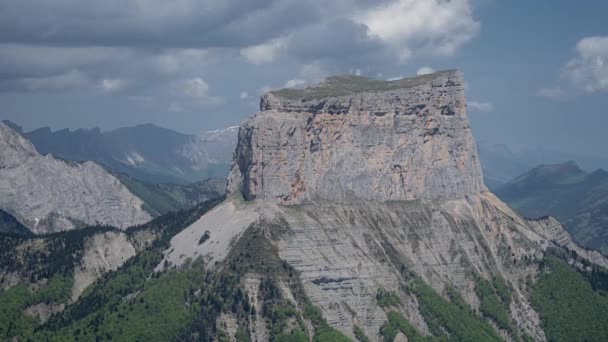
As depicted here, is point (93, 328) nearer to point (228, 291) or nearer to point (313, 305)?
point (228, 291)

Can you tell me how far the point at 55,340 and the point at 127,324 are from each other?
49.1 ft

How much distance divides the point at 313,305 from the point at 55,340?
51.4 m

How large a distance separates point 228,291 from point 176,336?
46.3 ft

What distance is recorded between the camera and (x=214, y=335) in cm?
18938

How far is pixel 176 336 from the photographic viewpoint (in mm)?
190500

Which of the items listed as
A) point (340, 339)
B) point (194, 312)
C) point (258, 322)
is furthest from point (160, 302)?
point (340, 339)

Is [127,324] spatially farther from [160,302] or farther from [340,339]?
[340,339]

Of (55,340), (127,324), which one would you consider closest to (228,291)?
(127,324)

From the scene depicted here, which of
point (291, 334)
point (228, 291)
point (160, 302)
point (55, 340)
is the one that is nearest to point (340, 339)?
point (291, 334)

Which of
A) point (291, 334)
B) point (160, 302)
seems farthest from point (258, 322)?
point (160, 302)

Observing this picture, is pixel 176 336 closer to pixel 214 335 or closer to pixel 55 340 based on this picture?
pixel 214 335

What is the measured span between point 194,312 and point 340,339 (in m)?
29.2

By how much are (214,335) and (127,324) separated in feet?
60.5

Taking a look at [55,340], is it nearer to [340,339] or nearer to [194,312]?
[194,312]
